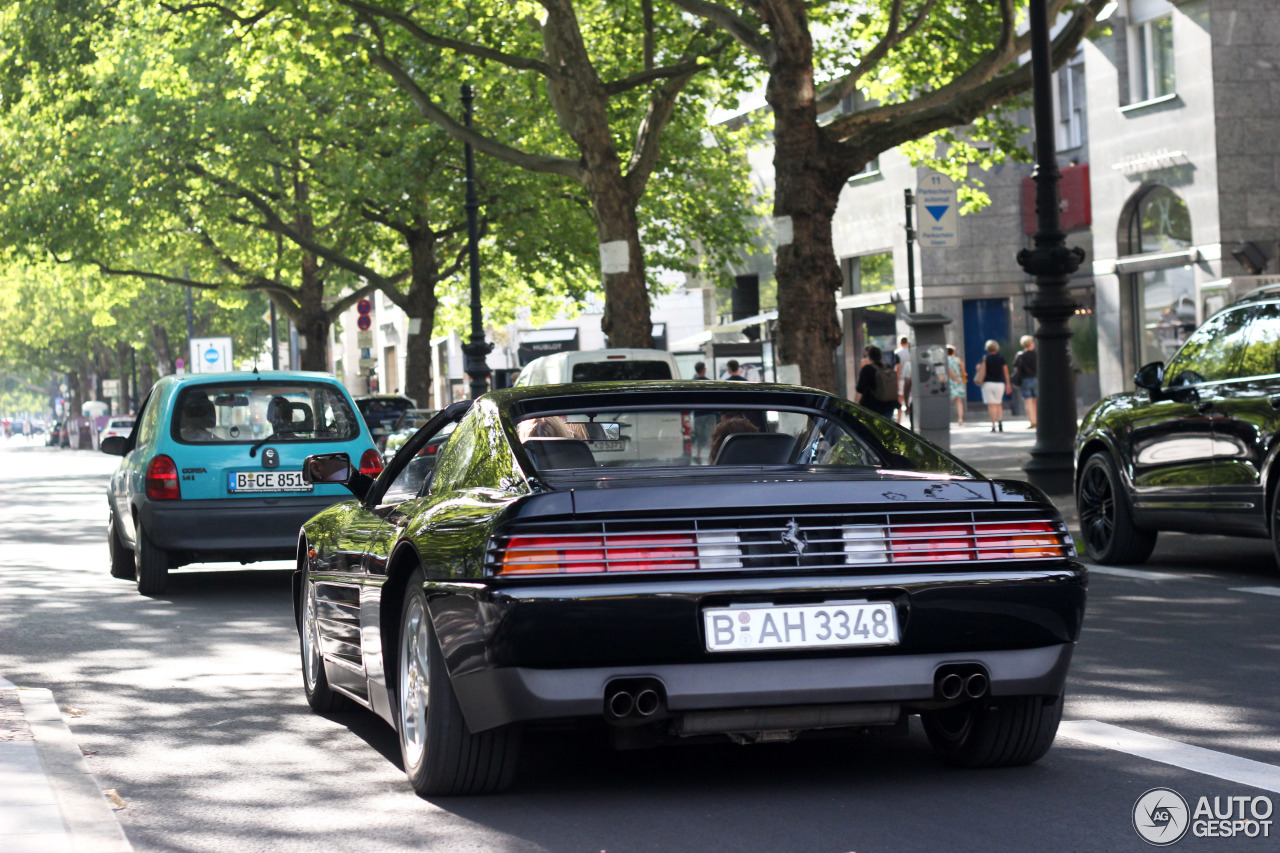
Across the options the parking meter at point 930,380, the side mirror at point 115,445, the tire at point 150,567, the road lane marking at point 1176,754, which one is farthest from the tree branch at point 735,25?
the road lane marking at point 1176,754

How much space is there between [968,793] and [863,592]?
0.82 metres

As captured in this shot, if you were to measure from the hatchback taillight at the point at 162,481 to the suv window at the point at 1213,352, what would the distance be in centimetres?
665

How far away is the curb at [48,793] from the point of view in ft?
16.3

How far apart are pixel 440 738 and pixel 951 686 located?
59.2 inches

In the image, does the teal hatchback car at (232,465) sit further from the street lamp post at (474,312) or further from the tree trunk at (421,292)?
the tree trunk at (421,292)

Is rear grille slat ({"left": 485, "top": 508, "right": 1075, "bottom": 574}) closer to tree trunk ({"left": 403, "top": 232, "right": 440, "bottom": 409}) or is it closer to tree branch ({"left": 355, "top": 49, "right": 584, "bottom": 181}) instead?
tree branch ({"left": 355, "top": 49, "right": 584, "bottom": 181})

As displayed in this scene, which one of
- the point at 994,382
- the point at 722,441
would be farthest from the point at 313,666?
the point at 994,382

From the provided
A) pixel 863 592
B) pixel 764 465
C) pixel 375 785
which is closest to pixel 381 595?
pixel 375 785

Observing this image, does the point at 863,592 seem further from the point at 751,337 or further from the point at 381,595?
the point at 751,337

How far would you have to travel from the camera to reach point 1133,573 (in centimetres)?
1217

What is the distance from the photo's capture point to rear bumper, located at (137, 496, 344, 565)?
12469 millimetres

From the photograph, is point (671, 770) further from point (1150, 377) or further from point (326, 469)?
point (1150, 377)

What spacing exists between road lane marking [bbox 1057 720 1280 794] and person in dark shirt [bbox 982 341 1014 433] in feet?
88.0

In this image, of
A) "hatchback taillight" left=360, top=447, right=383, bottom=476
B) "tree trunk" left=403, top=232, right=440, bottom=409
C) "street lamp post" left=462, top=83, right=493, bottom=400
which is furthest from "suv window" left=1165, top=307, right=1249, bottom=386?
"tree trunk" left=403, top=232, right=440, bottom=409
